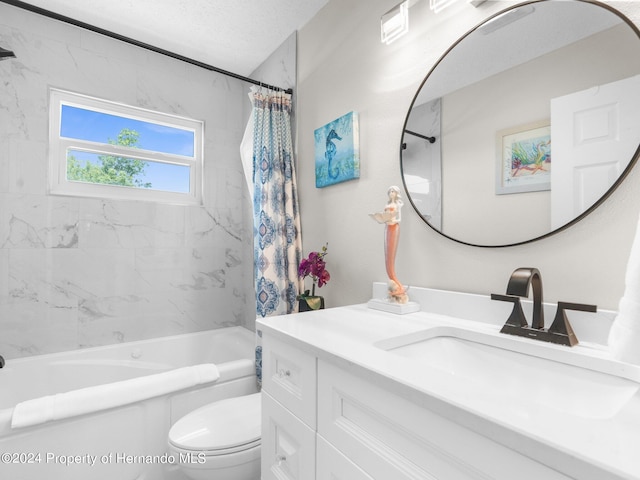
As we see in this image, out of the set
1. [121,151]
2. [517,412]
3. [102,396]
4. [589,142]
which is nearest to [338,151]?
[589,142]

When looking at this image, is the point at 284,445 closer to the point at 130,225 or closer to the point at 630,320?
the point at 630,320

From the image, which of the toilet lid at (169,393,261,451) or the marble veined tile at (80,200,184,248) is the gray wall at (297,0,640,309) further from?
the marble veined tile at (80,200,184,248)

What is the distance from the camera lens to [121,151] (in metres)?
2.42

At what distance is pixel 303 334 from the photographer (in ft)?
3.03

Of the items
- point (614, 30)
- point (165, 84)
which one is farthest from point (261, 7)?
point (614, 30)

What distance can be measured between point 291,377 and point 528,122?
104 centimetres

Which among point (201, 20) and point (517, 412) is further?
point (201, 20)

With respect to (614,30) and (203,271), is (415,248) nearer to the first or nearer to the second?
(614,30)

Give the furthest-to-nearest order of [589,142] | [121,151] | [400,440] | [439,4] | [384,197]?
[121,151]
[384,197]
[439,4]
[589,142]
[400,440]

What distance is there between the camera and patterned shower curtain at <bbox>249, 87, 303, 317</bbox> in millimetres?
1940

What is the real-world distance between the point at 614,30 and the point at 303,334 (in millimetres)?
1141

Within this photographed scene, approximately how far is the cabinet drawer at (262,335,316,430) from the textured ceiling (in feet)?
6.38

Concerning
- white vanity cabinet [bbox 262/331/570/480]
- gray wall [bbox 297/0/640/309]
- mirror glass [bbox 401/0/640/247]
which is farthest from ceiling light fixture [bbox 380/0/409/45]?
white vanity cabinet [bbox 262/331/570/480]

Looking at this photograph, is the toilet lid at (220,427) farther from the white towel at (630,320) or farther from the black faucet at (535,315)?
the white towel at (630,320)
